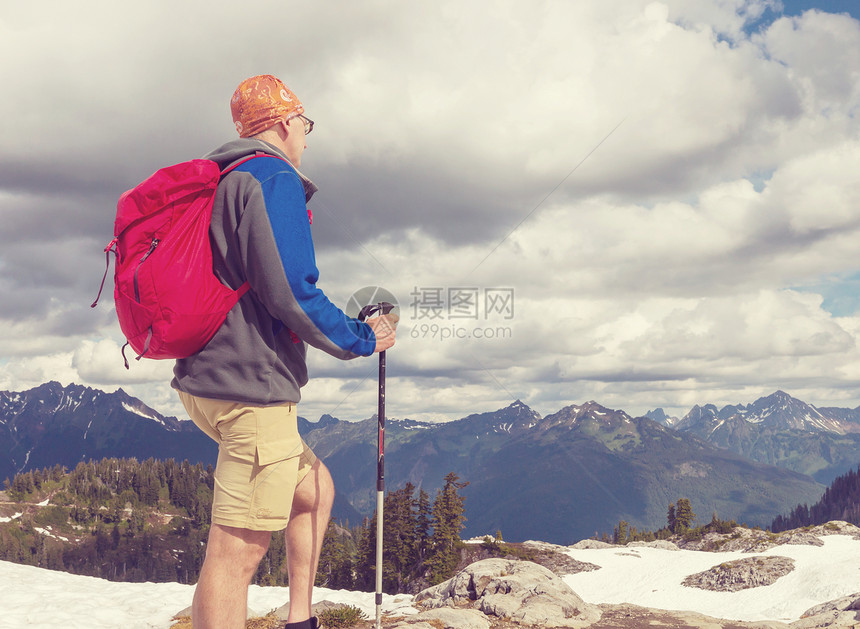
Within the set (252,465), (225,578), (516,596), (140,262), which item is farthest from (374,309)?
(516,596)

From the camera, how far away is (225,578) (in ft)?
12.7

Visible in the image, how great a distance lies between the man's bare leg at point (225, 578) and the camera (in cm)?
386

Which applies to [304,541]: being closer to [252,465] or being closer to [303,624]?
[303,624]

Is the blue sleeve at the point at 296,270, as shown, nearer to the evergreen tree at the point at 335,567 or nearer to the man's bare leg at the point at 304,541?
the man's bare leg at the point at 304,541

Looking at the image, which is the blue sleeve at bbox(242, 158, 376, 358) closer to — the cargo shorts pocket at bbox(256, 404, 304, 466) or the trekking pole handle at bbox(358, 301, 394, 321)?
the cargo shorts pocket at bbox(256, 404, 304, 466)

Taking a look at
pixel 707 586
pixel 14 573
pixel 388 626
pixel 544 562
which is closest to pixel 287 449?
pixel 388 626

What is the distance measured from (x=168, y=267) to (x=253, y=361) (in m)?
0.82

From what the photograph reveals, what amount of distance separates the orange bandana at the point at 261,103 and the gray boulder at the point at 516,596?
9.98 metres

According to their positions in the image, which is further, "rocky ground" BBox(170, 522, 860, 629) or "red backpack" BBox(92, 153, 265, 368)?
"rocky ground" BBox(170, 522, 860, 629)

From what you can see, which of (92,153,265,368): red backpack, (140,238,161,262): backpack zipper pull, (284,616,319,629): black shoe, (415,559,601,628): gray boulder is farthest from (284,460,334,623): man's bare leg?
(415,559,601,628): gray boulder

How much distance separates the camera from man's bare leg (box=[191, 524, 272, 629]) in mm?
3857

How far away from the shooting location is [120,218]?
12.3ft

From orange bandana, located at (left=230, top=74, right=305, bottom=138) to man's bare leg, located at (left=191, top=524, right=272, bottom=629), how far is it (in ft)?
9.82

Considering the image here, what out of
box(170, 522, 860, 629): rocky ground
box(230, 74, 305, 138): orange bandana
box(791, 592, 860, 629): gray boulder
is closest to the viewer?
box(230, 74, 305, 138): orange bandana
